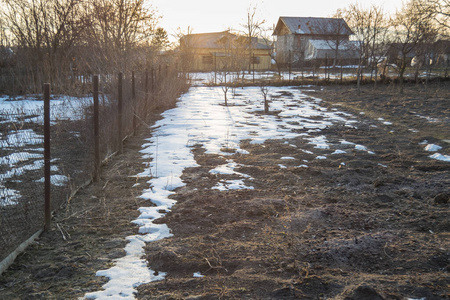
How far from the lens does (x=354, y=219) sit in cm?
413

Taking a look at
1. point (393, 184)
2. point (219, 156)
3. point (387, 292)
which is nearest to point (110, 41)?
point (219, 156)

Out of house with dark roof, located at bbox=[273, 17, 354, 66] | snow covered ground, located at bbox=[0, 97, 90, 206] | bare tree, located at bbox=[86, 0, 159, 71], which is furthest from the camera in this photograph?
house with dark roof, located at bbox=[273, 17, 354, 66]

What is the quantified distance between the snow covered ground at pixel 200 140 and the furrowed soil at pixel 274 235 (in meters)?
0.13

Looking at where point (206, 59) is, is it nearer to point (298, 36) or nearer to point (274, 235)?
point (298, 36)

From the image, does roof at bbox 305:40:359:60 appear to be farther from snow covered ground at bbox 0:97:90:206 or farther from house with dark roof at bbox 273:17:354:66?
snow covered ground at bbox 0:97:90:206

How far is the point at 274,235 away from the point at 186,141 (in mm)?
4993

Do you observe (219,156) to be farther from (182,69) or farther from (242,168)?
(182,69)

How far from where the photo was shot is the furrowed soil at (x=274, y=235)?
288cm

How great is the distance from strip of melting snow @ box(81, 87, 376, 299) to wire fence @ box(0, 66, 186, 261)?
810mm

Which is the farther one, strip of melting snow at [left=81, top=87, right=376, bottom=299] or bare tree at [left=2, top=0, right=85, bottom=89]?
bare tree at [left=2, top=0, right=85, bottom=89]

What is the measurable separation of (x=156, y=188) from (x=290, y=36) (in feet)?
150

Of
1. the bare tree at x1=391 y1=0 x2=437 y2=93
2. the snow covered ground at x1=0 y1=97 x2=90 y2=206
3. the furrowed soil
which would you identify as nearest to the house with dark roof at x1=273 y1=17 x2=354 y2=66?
the bare tree at x1=391 y1=0 x2=437 y2=93

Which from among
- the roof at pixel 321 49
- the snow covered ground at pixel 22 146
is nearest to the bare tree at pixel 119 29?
the snow covered ground at pixel 22 146

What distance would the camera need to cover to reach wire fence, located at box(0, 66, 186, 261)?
369cm
